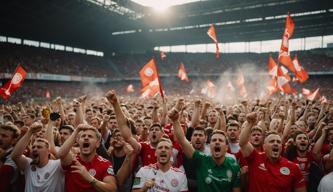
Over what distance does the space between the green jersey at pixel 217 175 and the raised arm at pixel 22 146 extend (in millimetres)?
2122

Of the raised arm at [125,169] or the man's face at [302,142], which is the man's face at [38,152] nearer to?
the raised arm at [125,169]

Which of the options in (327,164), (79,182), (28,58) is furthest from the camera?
(28,58)

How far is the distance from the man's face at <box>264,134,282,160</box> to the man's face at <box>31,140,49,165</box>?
9.53 ft

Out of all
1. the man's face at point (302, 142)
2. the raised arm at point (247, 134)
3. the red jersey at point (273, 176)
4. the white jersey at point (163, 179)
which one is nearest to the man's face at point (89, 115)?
the white jersey at point (163, 179)

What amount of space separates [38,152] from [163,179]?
1.59m

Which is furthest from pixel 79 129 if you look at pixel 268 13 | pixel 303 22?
pixel 303 22

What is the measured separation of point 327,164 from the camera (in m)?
4.24

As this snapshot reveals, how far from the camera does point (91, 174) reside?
357 cm

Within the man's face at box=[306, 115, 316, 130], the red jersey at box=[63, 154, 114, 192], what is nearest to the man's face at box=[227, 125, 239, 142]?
the red jersey at box=[63, 154, 114, 192]

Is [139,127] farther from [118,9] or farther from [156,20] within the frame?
[156,20]

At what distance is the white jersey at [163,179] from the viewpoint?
3.62 m

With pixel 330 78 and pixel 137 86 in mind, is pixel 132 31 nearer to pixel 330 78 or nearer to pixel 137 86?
pixel 137 86

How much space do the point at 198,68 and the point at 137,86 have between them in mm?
9722

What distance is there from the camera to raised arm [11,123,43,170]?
3.66 metres
